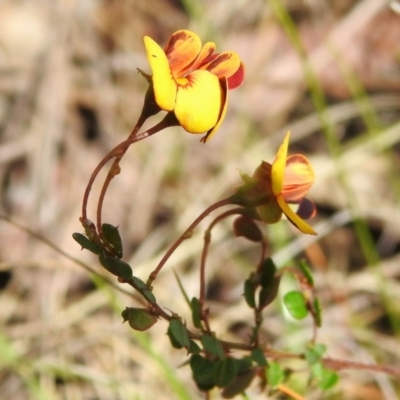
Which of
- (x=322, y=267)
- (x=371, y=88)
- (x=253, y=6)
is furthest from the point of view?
(x=253, y=6)

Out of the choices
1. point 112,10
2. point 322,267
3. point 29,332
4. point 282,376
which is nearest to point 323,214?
point 322,267

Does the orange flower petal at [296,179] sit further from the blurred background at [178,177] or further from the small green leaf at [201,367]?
the blurred background at [178,177]

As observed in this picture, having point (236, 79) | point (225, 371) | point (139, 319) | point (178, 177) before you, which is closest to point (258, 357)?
point (225, 371)

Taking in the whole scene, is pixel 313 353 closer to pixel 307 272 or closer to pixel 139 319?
pixel 307 272

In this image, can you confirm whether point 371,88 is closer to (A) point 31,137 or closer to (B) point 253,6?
(B) point 253,6

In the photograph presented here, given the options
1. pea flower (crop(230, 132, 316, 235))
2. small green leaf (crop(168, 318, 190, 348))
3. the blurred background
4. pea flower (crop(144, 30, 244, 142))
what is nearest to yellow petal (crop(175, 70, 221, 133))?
pea flower (crop(144, 30, 244, 142))

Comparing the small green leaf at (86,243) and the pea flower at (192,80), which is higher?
the pea flower at (192,80)

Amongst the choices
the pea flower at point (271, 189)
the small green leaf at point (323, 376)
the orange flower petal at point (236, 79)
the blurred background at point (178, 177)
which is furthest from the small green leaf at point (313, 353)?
the blurred background at point (178, 177)
